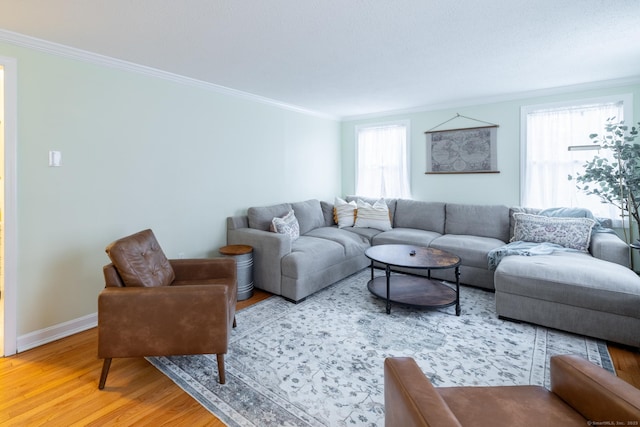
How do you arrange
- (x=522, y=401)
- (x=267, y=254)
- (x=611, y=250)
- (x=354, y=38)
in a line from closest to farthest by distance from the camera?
(x=522, y=401)
(x=354, y=38)
(x=611, y=250)
(x=267, y=254)

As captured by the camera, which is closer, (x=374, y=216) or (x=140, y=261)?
(x=140, y=261)

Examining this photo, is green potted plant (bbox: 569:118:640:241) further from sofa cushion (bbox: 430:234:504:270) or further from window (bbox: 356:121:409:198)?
window (bbox: 356:121:409:198)

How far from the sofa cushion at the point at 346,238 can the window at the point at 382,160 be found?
4.18 feet

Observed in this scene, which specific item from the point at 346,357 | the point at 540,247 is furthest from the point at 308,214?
the point at 540,247

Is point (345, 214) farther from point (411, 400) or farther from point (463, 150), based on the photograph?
point (411, 400)

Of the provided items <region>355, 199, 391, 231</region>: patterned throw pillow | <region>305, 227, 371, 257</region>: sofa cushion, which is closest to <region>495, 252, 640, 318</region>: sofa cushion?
<region>305, 227, 371, 257</region>: sofa cushion

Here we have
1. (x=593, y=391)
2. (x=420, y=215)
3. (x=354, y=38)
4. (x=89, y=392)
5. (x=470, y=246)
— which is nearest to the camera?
(x=593, y=391)

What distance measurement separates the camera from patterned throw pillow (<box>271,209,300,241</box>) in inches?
148

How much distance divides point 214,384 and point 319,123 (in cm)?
425

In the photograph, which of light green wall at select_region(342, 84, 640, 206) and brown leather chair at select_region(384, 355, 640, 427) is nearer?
brown leather chair at select_region(384, 355, 640, 427)

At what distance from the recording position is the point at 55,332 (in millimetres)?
2590

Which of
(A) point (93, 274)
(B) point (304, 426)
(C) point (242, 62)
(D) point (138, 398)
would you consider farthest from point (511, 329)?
(A) point (93, 274)

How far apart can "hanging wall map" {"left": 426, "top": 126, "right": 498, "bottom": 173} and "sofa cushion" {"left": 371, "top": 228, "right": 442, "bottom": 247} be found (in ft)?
3.49

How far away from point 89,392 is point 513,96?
5214 millimetres
